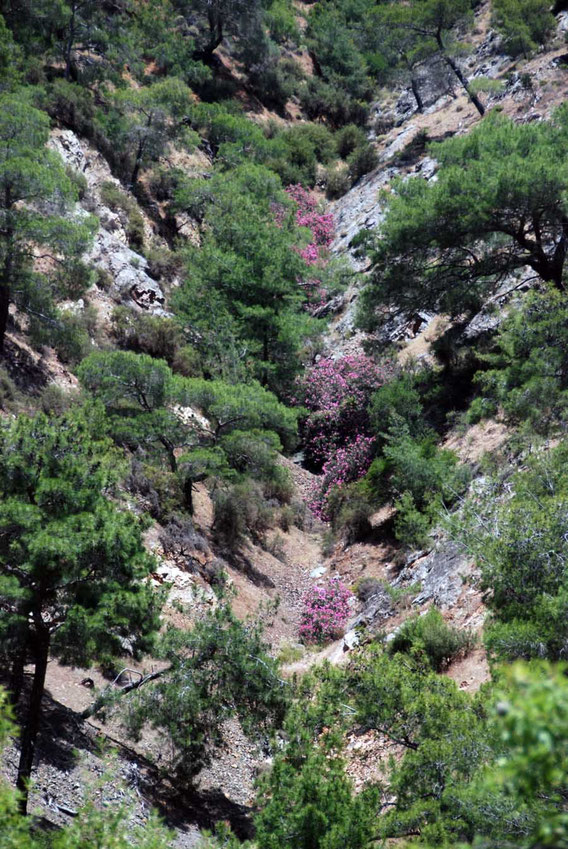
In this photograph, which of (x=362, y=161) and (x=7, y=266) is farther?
(x=362, y=161)

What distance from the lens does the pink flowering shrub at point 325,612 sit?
16.4m

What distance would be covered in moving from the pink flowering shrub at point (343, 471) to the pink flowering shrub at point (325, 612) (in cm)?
423

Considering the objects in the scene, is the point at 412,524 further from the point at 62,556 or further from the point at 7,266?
the point at 7,266

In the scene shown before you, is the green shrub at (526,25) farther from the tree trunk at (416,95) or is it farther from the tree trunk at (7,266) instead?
the tree trunk at (7,266)

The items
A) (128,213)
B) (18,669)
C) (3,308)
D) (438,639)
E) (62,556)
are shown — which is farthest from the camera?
(128,213)

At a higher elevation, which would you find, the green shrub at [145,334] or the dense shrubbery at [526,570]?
the green shrub at [145,334]

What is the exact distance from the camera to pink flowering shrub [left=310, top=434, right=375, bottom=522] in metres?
22.2

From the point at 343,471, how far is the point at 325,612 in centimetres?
619

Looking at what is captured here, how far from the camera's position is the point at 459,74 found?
123 ft

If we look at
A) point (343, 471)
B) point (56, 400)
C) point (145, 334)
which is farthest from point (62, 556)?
point (145, 334)

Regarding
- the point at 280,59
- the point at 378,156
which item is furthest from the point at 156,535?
the point at 280,59

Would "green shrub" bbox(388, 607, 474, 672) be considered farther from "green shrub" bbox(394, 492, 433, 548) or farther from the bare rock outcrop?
the bare rock outcrop

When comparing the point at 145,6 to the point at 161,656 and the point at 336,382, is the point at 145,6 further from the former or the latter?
the point at 161,656

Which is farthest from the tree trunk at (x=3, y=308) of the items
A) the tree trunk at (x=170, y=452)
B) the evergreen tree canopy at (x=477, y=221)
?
the evergreen tree canopy at (x=477, y=221)
